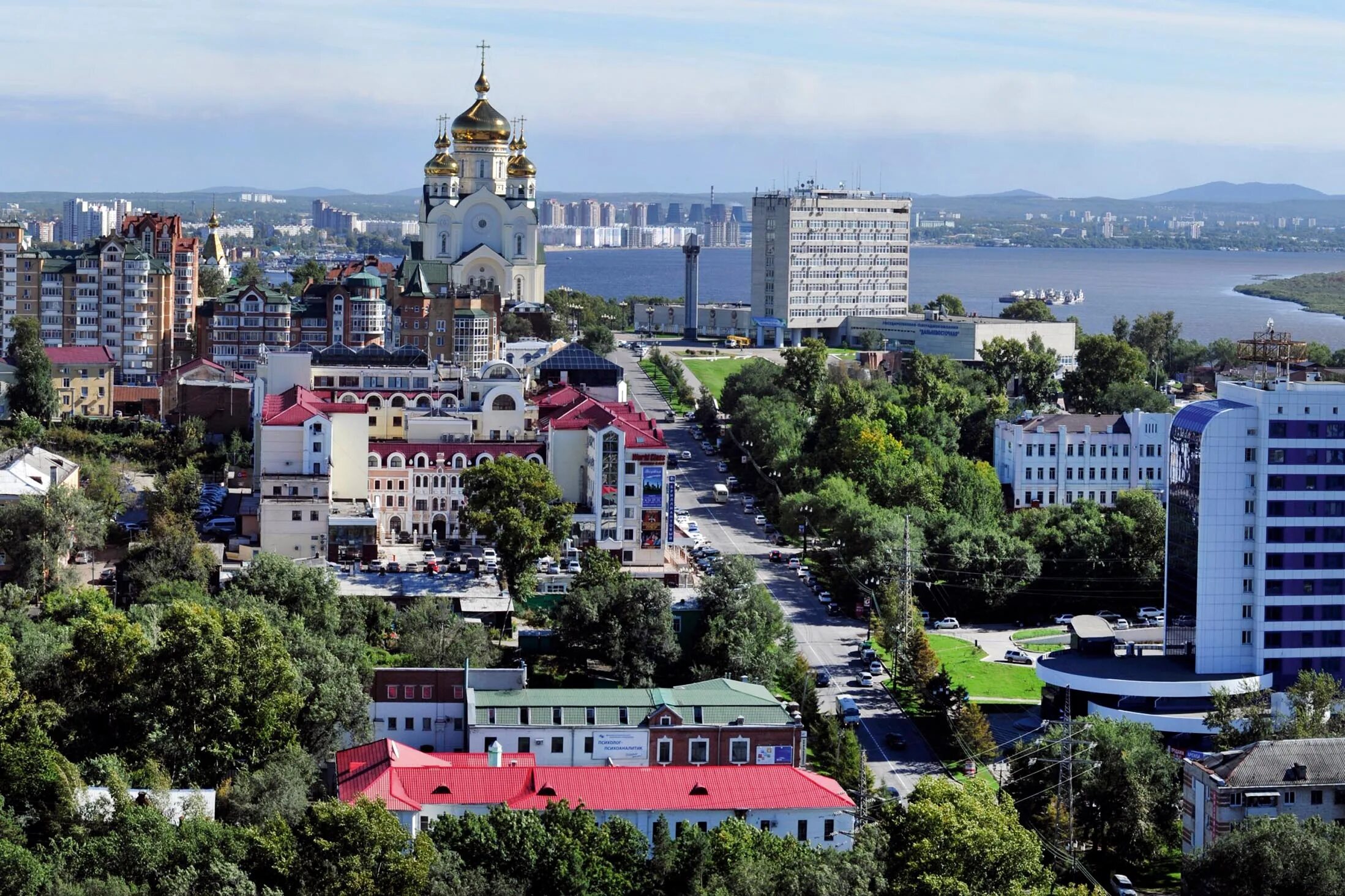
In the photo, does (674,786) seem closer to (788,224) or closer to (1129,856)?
(1129,856)

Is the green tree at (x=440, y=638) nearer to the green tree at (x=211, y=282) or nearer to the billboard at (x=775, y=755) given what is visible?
the billboard at (x=775, y=755)

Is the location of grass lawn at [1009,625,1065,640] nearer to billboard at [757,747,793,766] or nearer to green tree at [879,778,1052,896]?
billboard at [757,747,793,766]

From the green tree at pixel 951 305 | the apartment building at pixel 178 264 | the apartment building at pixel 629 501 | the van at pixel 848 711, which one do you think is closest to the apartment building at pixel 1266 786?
the van at pixel 848 711

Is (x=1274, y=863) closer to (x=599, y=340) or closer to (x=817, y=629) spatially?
(x=817, y=629)

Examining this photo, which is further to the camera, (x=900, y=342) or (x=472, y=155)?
(x=900, y=342)

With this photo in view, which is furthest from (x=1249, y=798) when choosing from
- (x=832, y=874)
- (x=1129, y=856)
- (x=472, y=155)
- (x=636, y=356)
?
(x=636, y=356)
